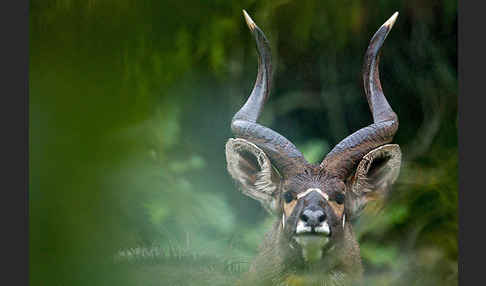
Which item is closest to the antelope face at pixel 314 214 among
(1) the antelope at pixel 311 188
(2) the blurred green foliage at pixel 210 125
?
(1) the antelope at pixel 311 188

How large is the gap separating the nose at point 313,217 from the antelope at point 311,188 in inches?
0.5

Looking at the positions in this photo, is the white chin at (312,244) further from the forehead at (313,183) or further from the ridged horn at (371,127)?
the ridged horn at (371,127)

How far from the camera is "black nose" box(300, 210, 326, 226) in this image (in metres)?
7.62

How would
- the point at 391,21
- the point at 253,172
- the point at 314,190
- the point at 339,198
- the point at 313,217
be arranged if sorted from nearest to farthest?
the point at 313,217, the point at 314,190, the point at 339,198, the point at 253,172, the point at 391,21

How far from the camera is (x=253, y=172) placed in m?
8.55

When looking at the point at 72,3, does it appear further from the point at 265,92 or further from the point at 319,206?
the point at 319,206

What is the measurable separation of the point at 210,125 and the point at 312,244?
2393 millimetres

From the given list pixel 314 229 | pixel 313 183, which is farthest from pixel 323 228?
pixel 313 183

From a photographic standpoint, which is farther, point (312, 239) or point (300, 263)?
point (300, 263)

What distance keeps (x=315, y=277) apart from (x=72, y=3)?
14.4ft

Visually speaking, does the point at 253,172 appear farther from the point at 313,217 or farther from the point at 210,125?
the point at 210,125

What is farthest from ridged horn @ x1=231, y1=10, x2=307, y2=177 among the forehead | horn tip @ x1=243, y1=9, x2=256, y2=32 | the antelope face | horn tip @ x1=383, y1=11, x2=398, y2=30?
horn tip @ x1=383, y1=11, x2=398, y2=30

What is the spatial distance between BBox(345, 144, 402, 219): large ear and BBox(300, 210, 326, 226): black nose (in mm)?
714

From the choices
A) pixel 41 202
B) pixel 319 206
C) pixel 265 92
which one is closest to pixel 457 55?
pixel 265 92
